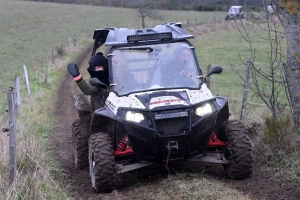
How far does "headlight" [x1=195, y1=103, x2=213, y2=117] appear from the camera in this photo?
647cm

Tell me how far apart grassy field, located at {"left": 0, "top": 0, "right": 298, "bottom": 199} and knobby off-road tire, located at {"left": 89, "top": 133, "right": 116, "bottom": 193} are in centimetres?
50

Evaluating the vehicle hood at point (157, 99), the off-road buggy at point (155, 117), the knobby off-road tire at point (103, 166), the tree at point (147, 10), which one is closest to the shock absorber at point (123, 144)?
the off-road buggy at point (155, 117)

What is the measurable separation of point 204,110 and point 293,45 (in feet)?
5.60

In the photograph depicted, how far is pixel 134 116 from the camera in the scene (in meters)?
6.40

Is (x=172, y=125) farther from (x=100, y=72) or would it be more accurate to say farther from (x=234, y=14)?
(x=234, y=14)

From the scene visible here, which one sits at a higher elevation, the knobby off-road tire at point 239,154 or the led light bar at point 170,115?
the led light bar at point 170,115

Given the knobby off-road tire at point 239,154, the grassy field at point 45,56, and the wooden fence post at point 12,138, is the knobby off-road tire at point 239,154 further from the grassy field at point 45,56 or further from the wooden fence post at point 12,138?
the wooden fence post at point 12,138

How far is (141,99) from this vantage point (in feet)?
21.9

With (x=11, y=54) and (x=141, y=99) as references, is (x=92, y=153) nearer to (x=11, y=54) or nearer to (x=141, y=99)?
(x=141, y=99)

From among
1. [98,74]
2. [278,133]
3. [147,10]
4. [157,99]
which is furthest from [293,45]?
[147,10]

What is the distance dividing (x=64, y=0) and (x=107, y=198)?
7715cm

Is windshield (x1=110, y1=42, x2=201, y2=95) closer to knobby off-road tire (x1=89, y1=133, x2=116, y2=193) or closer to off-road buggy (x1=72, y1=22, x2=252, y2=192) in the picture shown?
off-road buggy (x1=72, y1=22, x2=252, y2=192)

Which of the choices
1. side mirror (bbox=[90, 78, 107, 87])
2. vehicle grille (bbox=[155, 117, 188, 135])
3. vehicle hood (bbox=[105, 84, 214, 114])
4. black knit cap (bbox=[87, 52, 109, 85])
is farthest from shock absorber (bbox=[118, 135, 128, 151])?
black knit cap (bbox=[87, 52, 109, 85])

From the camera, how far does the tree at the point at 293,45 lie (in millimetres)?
7059
